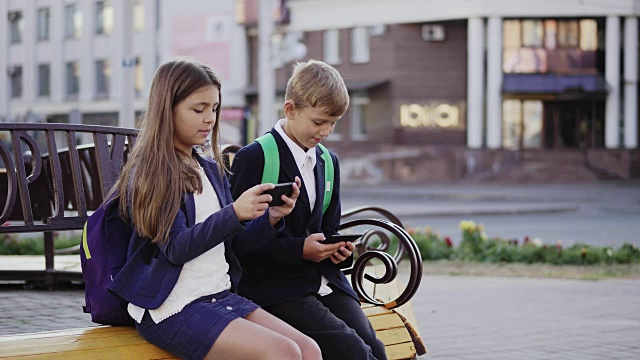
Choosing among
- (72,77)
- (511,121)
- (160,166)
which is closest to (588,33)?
(511,121)

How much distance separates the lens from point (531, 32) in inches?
1768

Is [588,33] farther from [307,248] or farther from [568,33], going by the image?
[307,248]

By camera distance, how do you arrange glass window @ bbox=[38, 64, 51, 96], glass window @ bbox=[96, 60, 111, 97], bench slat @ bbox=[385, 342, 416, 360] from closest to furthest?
bench slat @ bbox=[385, 342, 416, 360] → glass window @ bbox=[96, 60, 111, 97] → glass window @ bbox=[38, 64, 51, 96]

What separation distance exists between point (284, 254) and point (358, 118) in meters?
42.7

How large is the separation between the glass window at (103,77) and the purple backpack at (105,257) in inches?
2175

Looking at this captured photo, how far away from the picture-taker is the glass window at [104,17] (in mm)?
58656

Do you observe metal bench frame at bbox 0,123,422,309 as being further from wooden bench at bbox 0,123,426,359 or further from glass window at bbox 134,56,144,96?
glass window at bbox 134,56,144,96

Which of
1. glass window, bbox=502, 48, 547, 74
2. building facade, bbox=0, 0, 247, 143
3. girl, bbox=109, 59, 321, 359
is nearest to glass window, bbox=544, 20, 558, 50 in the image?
glass window, bbox=502, 48, 547, 74

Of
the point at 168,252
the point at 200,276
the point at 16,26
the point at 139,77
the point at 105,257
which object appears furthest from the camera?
the point at 16,26

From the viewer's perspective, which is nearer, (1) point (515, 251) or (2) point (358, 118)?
(1) point (515, 251)

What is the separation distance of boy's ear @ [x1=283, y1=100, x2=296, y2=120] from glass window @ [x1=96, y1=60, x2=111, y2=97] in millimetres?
54769

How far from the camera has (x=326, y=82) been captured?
477 cm

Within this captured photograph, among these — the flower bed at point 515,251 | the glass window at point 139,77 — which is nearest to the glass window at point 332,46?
the glass window at point 139,77

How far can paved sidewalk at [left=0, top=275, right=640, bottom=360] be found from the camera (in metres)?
7.02
